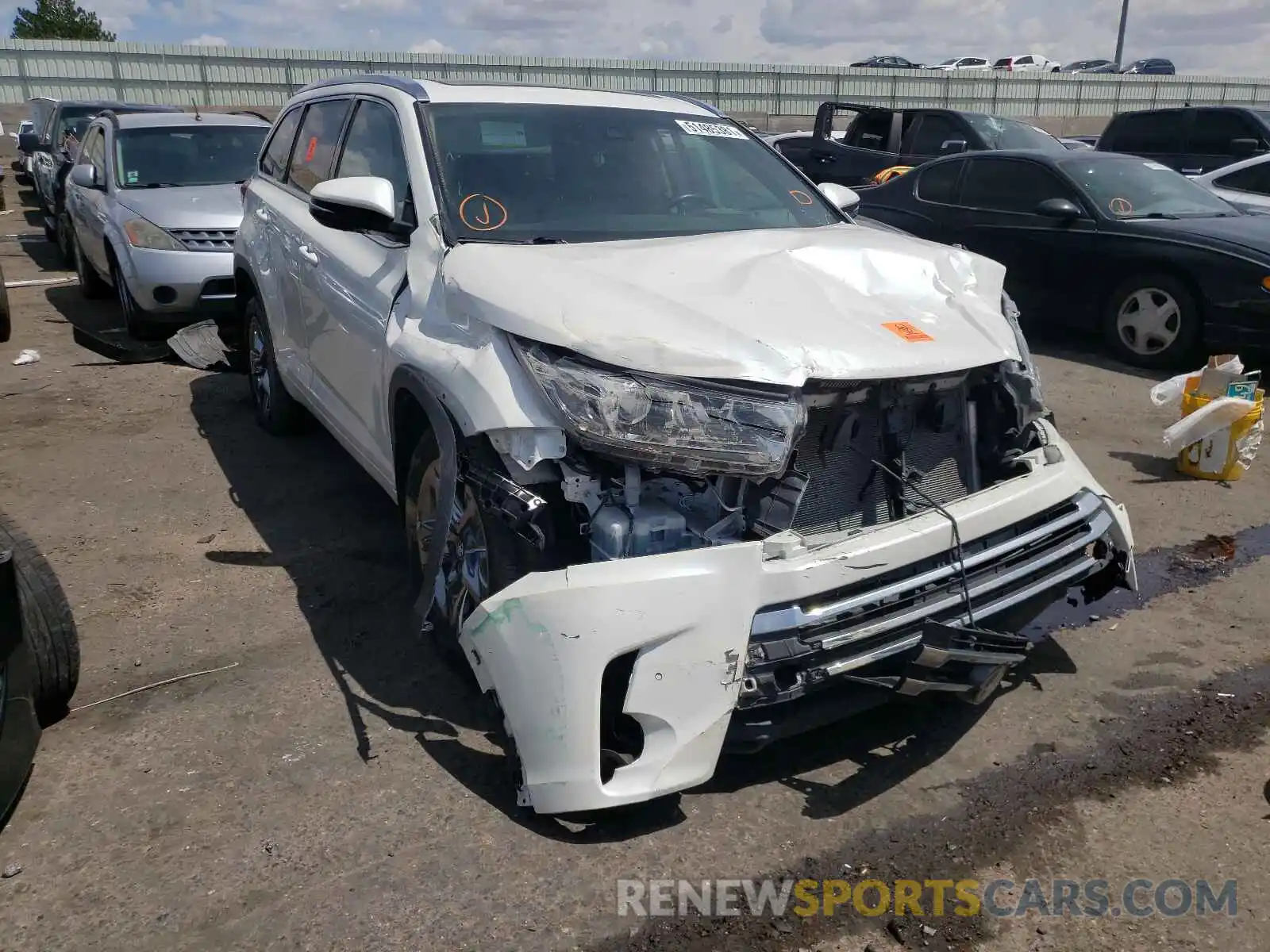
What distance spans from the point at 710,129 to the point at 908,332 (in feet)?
6.04

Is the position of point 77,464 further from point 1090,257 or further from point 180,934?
point 1090,257

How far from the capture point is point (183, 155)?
9.02 metres

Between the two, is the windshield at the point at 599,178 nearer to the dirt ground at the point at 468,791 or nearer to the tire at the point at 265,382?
the dirt ground at the point at 468,791

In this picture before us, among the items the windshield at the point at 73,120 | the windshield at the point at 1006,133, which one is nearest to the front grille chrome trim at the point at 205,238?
the windshield at the point at 73,120

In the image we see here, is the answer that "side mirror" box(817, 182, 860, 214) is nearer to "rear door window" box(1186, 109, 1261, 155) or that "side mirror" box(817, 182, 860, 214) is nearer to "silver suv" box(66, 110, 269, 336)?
"silver suv" box(66, 110, 269, 336)

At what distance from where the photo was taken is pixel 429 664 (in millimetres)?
3621

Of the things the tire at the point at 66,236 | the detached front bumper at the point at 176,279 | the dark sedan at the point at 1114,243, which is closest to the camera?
the dark sedan at the point at 1114,243

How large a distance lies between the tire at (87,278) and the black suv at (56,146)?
1.63 meters

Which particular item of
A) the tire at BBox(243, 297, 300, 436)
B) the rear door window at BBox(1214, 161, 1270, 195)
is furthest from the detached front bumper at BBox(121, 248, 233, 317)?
the rear door window at BBox(1214, 161, 1270, 195)

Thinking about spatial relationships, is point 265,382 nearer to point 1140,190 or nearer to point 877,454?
point 877,454

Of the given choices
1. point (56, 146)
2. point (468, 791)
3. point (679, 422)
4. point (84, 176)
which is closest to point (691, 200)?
point (679, 422)

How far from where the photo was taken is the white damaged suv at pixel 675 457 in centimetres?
258

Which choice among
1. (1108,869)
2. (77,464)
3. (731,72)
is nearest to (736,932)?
(1108,869)

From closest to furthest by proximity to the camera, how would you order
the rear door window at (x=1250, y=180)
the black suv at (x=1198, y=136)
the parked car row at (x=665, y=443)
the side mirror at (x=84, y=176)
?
1. the parked car row at (x=665, y=443)
2. the side mirror at (x=84, y=176)
3. the rear door window at (x=1250, y=180)
4. the black suv at (x=1198, y=136)
